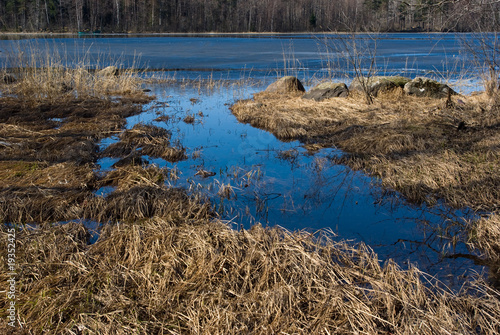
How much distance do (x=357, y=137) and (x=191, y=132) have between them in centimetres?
326

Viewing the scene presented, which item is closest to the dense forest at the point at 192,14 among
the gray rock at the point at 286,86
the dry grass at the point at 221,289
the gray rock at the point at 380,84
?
the gray rock at the point at 286,86

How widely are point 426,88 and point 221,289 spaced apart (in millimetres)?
9349

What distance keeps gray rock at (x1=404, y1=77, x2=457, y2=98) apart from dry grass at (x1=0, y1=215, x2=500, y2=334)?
26.3 ft

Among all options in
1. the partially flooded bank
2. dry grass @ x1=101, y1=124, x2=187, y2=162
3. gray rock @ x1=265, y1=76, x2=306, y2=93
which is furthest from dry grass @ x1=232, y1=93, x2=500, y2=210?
dry grass @ x1=101, y1=124, x2=187, y2=162

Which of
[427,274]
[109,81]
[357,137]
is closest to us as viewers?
[427,274]

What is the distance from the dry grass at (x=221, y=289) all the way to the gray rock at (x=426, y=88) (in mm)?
8010

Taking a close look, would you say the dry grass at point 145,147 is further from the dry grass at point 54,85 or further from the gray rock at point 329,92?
the gray rock at point 329,92

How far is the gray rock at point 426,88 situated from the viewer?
33.5 ft

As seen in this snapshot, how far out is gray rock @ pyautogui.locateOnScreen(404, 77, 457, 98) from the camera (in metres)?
10.2

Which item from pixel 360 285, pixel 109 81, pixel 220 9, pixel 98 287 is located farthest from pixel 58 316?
pixel 220 9

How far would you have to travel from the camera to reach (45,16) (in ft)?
165

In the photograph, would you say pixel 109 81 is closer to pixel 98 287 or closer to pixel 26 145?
pixel 26 145

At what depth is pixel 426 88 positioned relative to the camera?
10305mm

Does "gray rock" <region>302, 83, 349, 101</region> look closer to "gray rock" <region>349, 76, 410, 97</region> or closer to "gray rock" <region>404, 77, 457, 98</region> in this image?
"gray rock" <region>349, 76, 410, 97</region>
